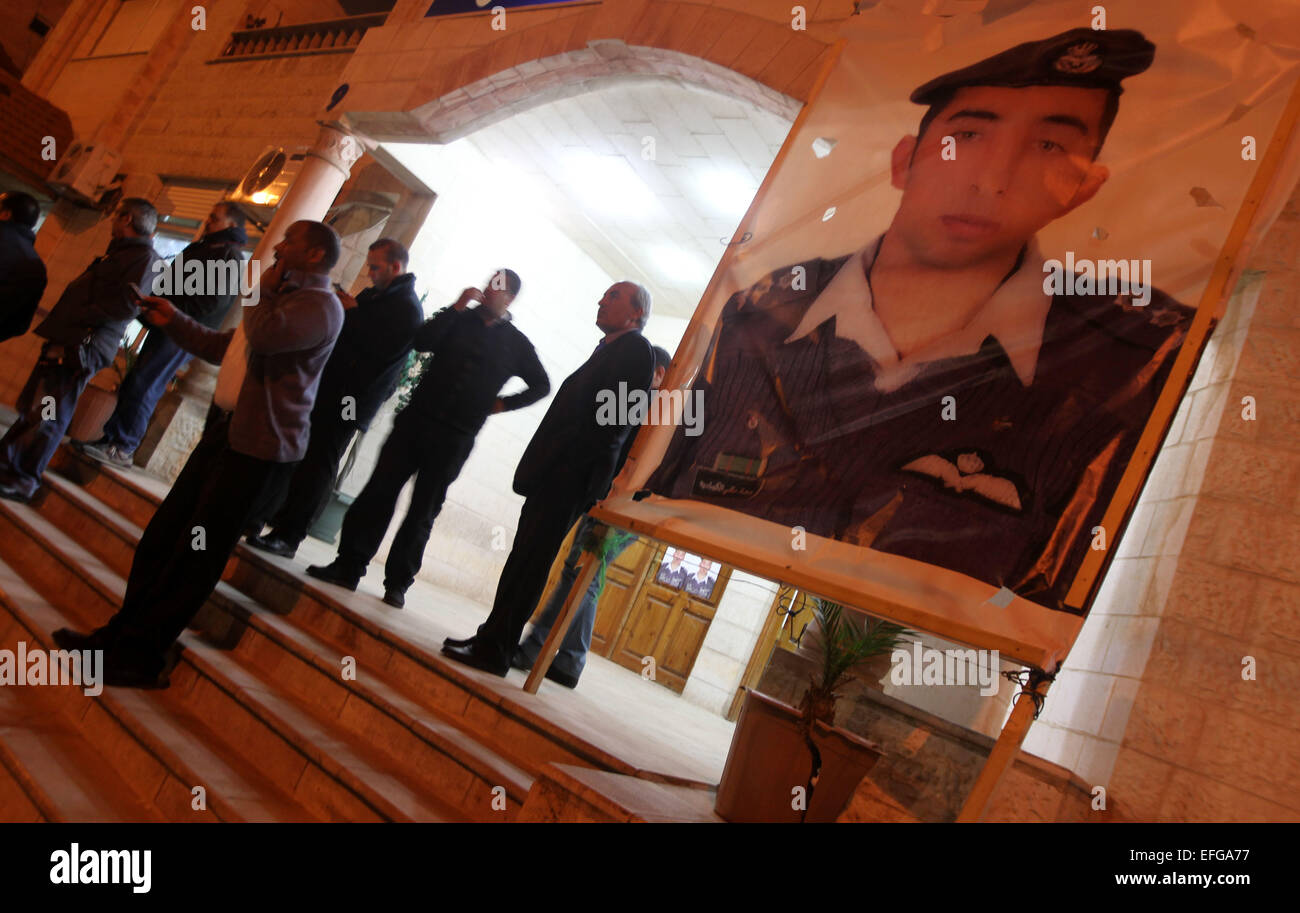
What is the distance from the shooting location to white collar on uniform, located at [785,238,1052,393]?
7.32 feet

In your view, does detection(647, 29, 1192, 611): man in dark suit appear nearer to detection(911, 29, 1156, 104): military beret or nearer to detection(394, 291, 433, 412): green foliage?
detection(911, 29, 1156, 104): military beret

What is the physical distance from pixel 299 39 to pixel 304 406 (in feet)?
22.8

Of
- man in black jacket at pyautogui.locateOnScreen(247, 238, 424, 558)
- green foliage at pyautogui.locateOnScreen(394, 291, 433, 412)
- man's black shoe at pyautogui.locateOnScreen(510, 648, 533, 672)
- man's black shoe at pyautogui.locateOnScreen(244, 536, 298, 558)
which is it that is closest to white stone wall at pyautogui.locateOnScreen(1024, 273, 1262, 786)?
man's black shoe at pyautogui.locateOnScreen(510, 648, 533, 672)

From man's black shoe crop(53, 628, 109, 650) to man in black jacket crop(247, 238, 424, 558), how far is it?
3.81 feet

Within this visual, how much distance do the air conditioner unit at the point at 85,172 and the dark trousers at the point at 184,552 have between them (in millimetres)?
7727

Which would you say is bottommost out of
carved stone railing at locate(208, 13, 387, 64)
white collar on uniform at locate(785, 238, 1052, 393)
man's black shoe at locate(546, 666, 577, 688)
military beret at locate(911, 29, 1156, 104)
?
man's black shoe at locate(546, 666, 577, 688)

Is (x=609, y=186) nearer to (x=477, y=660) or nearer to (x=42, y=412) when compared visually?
(x=42, y=412)

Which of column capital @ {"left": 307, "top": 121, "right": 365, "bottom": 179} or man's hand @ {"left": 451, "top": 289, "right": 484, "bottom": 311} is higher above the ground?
column capital @ {"left": 307, "top": 121, "right": 365, "bottom": 179}

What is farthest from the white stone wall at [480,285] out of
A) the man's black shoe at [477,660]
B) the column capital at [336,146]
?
the man's black shoe at [477,660]

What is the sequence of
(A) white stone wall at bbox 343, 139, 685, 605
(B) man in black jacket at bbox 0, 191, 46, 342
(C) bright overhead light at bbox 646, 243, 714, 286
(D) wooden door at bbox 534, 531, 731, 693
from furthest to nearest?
(C) bright overhead light at bbox 646, 243, 714, 286 < (D) wooden door at bbox 534, 531, 731, 693 < (A) white stone wall at bbox 343, 139, 685, 605 < (B) man in black jacket at bbox 0, 191, 46, 342

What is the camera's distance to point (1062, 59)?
8.11 feet

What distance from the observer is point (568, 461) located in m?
3.39
